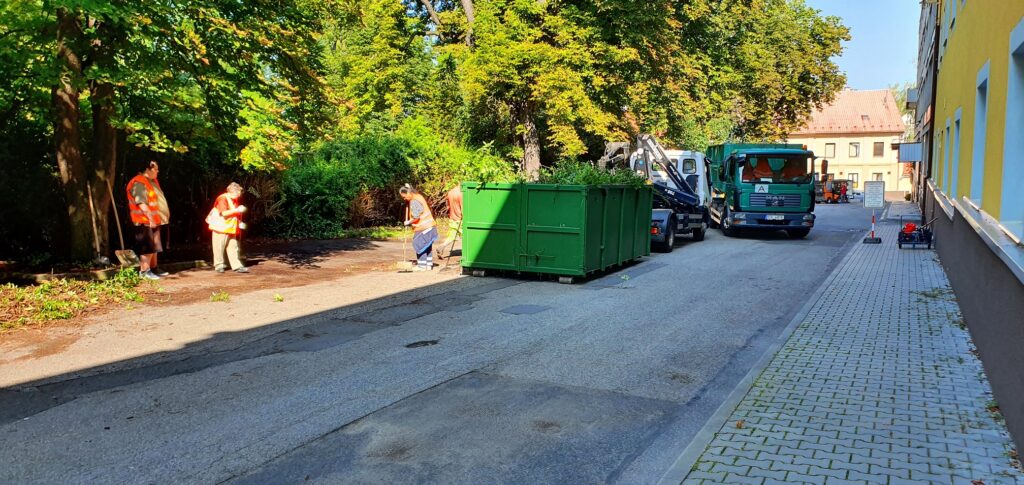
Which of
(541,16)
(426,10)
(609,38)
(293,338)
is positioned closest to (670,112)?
(609,38)

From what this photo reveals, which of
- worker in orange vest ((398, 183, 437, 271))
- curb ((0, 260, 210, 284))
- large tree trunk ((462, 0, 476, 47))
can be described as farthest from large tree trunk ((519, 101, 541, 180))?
curb ((0, 260, 210, 284))

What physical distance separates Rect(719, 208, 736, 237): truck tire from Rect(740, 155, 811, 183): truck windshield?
4.50 feet

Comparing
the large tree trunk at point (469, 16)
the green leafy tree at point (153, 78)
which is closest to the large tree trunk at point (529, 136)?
the large tree trunk at point (469, 16)

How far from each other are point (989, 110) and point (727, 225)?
48.6 feet

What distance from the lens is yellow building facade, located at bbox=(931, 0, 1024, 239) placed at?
20.9 feet

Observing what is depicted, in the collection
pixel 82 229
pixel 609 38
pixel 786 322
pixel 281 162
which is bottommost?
pixel 786 322

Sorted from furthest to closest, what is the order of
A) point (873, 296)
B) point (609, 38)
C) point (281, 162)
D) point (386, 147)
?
1. point (609, 38)
2. point (386, 147)
3. point (281, 162)
4. point (873, 296)

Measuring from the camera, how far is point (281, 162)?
13.3m

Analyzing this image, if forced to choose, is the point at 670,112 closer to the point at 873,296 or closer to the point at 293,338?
the point at 873,296

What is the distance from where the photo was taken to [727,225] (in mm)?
22719

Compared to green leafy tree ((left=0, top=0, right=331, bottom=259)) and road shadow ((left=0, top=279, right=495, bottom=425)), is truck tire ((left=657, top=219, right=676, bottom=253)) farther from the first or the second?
green leafy tree ((left=0, top=0, right=331, bottom=259))

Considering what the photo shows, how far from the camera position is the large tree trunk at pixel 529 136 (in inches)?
1054

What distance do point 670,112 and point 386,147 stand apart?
12337 millimetres

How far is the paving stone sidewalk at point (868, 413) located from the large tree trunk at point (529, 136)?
18.4m
